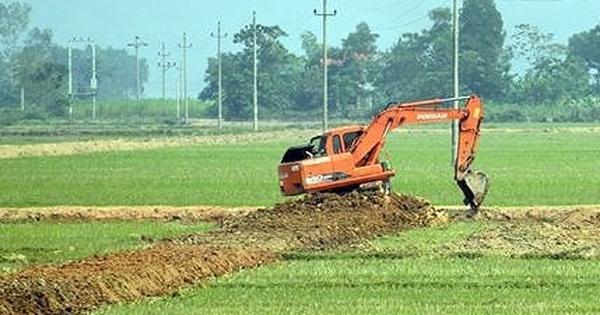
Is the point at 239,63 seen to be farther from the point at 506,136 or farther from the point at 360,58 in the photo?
the point at 506,136

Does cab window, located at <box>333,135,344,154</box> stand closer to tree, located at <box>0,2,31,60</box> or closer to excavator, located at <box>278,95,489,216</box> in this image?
excavator, located at <box>278,95,489,216</box>

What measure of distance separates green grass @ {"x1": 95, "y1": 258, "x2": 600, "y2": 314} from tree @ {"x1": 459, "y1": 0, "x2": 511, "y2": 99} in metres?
96.1

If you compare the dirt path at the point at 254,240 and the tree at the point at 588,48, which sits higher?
the tree at the point at 588,48

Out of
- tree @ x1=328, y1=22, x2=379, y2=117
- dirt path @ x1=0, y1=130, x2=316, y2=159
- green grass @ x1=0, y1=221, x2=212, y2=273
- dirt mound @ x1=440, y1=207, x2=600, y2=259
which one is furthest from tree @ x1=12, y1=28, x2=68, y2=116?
dirt mound @ x1=440, y1=207, x2=600, y2=259

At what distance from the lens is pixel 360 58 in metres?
148

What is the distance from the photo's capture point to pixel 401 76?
142250 mm

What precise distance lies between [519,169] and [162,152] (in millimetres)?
21419

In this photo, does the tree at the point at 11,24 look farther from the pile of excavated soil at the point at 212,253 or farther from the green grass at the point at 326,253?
the pile of excavated soil at the point at 212,253

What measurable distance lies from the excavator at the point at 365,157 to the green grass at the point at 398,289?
25.2 feet

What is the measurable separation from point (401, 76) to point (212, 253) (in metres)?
119

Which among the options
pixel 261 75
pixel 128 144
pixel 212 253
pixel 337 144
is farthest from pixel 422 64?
pixel 212 253

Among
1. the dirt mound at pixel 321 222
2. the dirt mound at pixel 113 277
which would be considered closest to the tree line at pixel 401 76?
the dirt mound at pixel 321 222

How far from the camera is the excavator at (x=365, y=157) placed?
31.7m

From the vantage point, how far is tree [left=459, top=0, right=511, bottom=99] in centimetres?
11981
